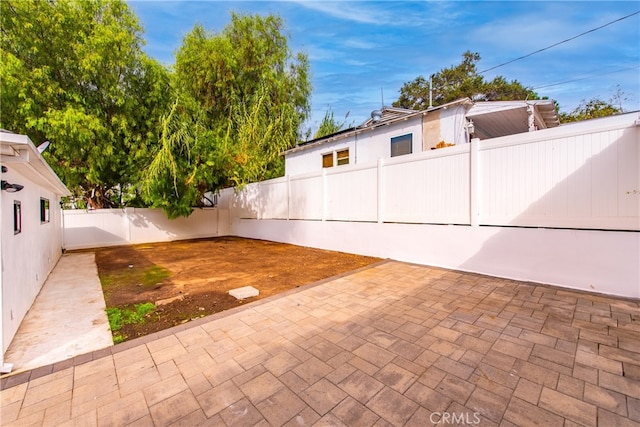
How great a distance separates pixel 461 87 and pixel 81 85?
85.7 ft

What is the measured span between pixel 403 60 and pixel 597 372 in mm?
16522

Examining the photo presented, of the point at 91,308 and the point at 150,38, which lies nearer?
the point at 91,308

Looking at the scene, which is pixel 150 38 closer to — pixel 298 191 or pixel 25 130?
pixel 25 130

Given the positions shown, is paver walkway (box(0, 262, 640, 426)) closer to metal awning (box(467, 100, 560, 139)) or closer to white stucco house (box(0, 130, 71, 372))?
white stucco house (box(0, 130, 71, 372))

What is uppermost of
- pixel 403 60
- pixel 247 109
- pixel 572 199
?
pixel 403 60

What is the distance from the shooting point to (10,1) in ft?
25.7

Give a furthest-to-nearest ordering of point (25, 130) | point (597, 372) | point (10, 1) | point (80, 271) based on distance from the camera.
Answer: point (25, 130) → point (10, 1) → point (80, 271) → point (597, 372)

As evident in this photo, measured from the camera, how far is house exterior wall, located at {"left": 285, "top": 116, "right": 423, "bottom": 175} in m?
9.20

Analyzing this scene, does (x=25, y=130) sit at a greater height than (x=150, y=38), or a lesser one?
lesser

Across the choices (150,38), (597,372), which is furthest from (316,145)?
(597,372)

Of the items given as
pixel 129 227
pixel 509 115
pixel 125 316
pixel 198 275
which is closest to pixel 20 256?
pixel 125 316

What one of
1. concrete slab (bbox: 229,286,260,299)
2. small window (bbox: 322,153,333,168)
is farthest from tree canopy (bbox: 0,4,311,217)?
concrete slab (bbox: 229,286,260,299)

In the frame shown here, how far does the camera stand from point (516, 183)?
489cm

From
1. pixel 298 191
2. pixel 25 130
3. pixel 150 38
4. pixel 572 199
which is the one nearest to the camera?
pixel 572 199
